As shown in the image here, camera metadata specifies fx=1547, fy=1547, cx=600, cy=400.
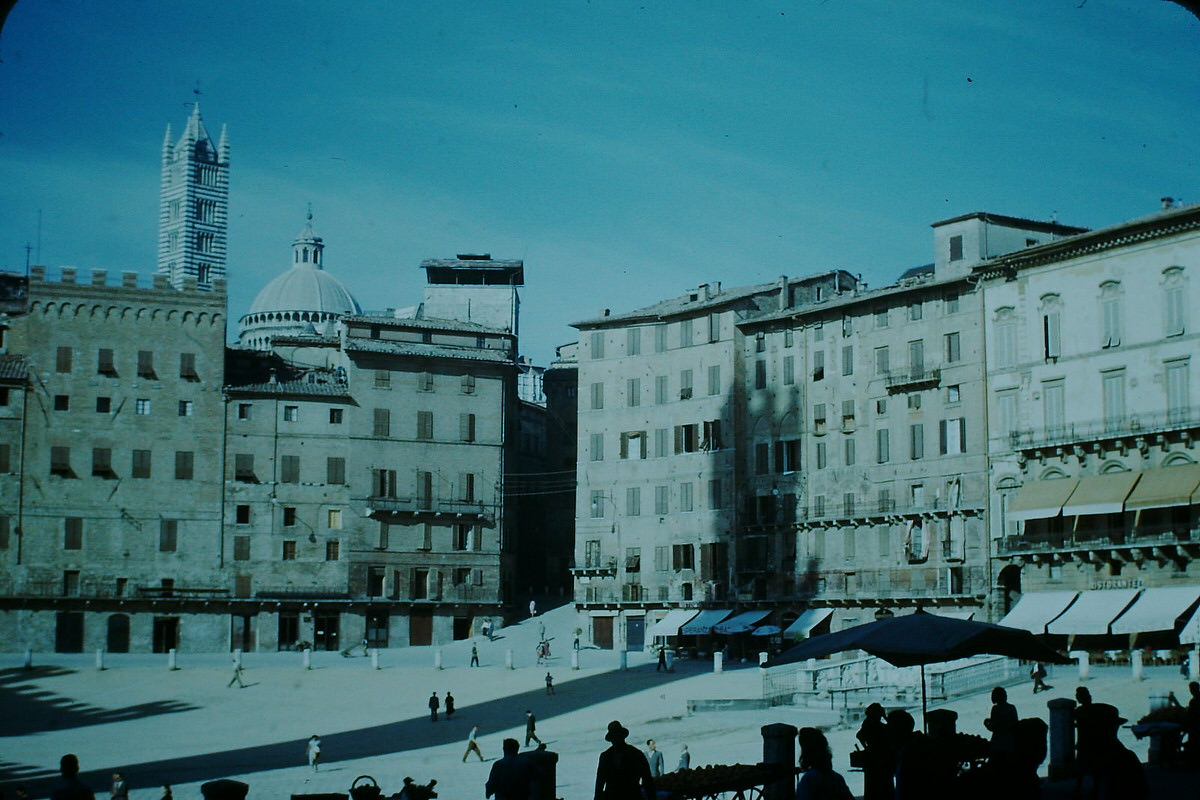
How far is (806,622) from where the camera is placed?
61.0m

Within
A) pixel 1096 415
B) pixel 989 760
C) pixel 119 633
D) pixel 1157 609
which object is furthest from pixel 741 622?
pixel 989 760

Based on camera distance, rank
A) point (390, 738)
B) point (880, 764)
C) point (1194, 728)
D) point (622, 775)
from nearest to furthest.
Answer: point (622, 775) < point (880, 764) < point (1194, 728) < point (390, 738)

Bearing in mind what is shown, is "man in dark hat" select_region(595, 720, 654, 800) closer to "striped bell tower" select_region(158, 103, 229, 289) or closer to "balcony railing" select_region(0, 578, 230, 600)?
"balcony railing" select_region(0, 578, 230, 600)

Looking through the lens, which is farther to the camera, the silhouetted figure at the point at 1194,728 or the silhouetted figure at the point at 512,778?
the silhouetted figure at the point at 1194,728

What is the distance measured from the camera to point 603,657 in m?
61.6

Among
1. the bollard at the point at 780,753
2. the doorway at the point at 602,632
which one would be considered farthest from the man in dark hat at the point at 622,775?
the doorway at the point at 602,632

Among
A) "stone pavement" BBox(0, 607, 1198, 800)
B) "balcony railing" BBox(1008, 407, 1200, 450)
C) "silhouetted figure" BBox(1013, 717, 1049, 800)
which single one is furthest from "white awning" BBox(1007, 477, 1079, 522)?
"silhouetted figure" BBox(1013, 717, 1049, 800)

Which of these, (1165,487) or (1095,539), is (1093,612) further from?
(1165,487)

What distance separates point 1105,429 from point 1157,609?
6997 millimetres

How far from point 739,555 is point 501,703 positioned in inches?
694

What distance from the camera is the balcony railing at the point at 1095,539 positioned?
157 feet

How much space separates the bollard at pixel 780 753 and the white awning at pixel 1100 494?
1381 inches

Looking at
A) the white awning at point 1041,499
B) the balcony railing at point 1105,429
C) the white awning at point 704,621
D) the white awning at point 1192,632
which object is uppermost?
the balcony railing at point 1105,429

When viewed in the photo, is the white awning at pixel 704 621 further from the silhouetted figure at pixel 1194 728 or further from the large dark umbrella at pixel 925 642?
the large dark umbrella at pixel 925 642
